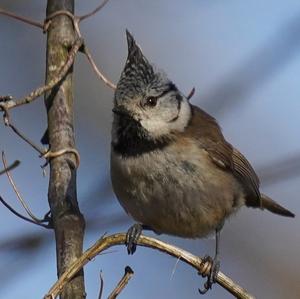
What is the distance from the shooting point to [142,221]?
269 cm

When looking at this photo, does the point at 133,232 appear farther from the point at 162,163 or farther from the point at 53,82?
the point at 53,82

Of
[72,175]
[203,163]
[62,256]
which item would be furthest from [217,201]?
[62,256]

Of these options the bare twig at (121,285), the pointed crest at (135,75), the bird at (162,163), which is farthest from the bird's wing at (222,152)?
the bare twig at (121,285)

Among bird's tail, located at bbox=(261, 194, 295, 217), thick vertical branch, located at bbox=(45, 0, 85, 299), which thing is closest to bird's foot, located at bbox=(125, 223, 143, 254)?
thick vertical branch, located at bbox=(45, 0, 85, 299)

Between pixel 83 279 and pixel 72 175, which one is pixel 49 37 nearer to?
pixel 72 175

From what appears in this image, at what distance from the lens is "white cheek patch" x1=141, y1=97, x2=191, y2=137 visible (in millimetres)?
2607

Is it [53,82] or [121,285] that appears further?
[53,82]

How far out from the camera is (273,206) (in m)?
3.23

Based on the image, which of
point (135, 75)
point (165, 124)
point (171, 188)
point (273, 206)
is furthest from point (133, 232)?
point (273, 206)

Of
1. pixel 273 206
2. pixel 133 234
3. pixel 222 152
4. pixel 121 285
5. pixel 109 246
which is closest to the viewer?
pixel 121 285

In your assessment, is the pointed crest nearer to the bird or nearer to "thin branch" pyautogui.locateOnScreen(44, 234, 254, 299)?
the bird

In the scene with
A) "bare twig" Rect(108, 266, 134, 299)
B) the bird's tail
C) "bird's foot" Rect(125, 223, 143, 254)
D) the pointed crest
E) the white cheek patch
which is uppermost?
the pointed crest

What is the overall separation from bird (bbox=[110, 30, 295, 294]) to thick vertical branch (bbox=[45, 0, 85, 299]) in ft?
0.74

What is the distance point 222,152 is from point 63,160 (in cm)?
87
